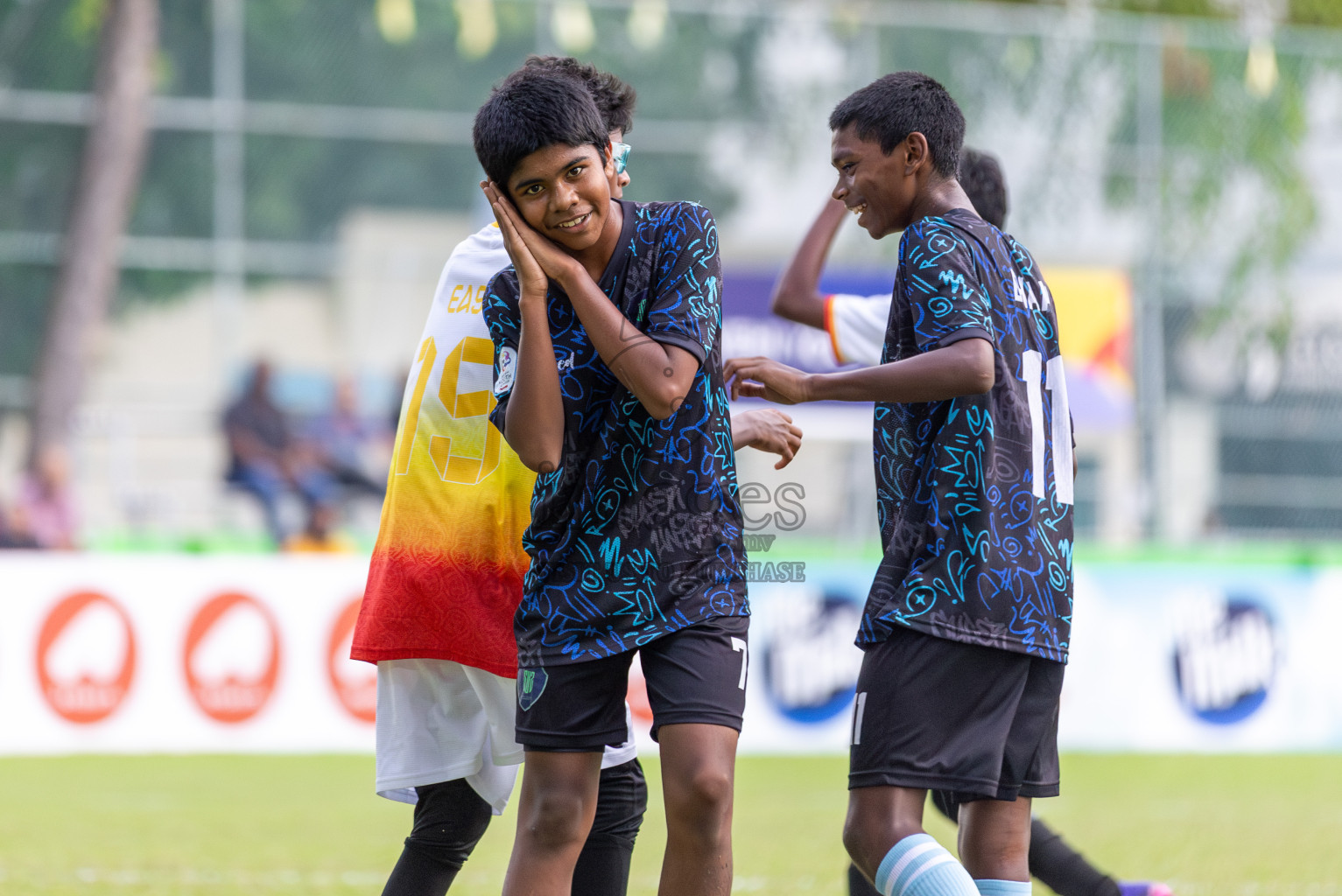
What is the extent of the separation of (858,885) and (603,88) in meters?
1.94

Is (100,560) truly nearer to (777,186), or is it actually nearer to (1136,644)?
(1136,644)

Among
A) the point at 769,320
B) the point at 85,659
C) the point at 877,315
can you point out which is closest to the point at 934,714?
the point at 877,315

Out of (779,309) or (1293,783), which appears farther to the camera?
(1293,783)

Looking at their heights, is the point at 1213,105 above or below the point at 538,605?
above

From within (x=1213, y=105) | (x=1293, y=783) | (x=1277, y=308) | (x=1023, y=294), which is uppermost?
(x=1213, y=105)

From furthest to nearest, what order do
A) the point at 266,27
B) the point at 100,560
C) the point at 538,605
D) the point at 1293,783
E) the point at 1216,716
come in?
1. the point at 266,27
2. the point at 1216,716
3. the point at 100,560
4. the point at 1293,783
5. the point at 538,605

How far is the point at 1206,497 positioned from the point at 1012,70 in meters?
4.47

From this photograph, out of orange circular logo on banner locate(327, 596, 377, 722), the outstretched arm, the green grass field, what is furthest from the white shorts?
orange circular logo on banner locate(327, 596, 377, 722)

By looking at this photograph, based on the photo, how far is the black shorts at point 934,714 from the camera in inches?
133

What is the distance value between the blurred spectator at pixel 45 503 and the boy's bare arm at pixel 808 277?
29.5 feet

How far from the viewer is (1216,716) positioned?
1241 cm

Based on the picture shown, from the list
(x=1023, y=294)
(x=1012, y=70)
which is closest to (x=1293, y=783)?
(x=1023, y=294)

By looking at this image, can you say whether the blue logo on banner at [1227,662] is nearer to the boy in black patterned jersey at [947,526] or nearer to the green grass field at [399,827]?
the green grass field at [399,827]

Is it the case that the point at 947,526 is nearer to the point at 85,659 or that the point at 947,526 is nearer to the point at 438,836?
the point at 438,836
